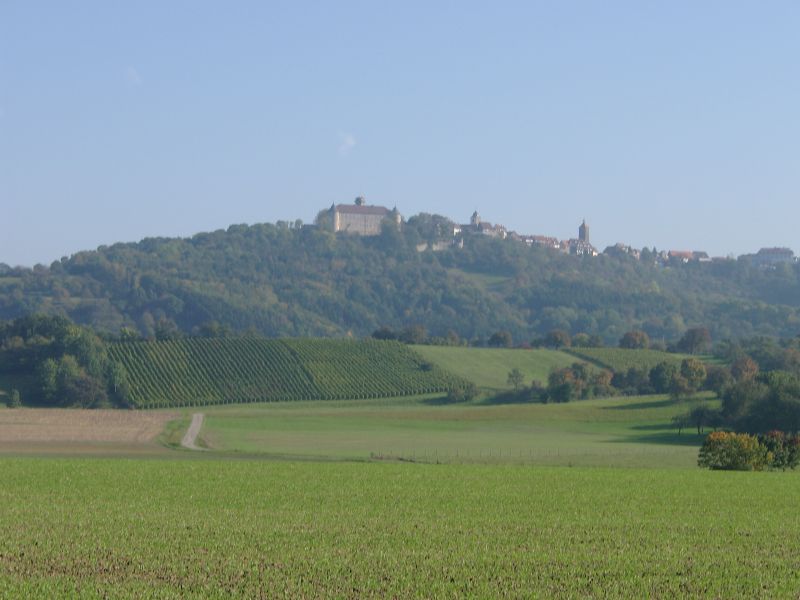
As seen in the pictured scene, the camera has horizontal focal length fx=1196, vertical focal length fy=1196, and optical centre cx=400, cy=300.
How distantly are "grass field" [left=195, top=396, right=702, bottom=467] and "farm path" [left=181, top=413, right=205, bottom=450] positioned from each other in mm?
787

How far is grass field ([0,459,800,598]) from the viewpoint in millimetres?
19453

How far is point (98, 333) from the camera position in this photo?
133 meters

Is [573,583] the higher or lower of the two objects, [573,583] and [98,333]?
the lower

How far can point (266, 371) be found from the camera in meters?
119

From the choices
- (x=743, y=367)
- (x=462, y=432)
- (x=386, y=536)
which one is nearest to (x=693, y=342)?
(x=743, y=367)

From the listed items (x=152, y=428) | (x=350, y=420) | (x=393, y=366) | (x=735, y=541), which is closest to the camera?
(x=735, y=541)

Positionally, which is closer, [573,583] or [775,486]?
[573,583]

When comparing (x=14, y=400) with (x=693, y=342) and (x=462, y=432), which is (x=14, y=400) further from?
(x=693, y=342)

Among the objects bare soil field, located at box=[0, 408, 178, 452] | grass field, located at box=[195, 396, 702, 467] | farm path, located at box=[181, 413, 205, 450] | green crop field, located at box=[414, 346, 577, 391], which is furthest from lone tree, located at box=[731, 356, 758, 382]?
bare soil field, located at box=[0, 408, 178, 452]

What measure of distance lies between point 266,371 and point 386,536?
95.4 m

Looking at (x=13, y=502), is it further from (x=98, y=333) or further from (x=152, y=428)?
(x=98, y=333)

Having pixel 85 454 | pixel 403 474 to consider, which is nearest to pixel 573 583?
pixel 403 474

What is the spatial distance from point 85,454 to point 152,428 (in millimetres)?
23258

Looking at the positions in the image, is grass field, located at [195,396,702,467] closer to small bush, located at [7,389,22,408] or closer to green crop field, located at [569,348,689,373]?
small bush, located at [7,389,22,408]
